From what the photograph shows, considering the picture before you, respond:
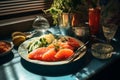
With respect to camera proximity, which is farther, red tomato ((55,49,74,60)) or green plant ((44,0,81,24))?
green plant ((44,0,81,24))

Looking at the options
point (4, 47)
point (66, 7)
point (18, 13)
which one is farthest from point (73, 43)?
point (18, 13)

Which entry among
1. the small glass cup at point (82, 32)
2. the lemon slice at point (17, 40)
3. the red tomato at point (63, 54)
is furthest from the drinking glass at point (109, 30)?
the lemon slice at point (17, 40)

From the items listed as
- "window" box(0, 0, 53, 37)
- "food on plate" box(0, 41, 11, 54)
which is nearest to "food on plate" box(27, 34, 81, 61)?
"food on plate" box(0, 41, 11, 54)

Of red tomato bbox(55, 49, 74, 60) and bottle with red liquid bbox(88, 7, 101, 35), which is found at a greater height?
bottle with red liquid bbox(88, 7, 101, 35)

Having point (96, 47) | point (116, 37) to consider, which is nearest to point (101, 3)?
point (116, 37)

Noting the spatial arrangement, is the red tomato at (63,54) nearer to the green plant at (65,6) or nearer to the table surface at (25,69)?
the table surface at (25,69)

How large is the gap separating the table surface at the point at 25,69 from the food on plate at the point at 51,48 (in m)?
0.08

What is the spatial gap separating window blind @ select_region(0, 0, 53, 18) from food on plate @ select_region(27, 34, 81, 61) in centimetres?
33

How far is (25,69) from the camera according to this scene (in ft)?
2.83

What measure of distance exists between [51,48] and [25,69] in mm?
161

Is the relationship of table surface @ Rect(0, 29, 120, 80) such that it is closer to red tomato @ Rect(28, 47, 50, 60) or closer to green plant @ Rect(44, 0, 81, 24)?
red tomato @ Rect(28, 47, 50, 60)

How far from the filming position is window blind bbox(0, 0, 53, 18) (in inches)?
47.7

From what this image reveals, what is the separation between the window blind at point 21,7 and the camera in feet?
3.98

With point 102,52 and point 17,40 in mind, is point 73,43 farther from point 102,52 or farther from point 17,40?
point 17,40
